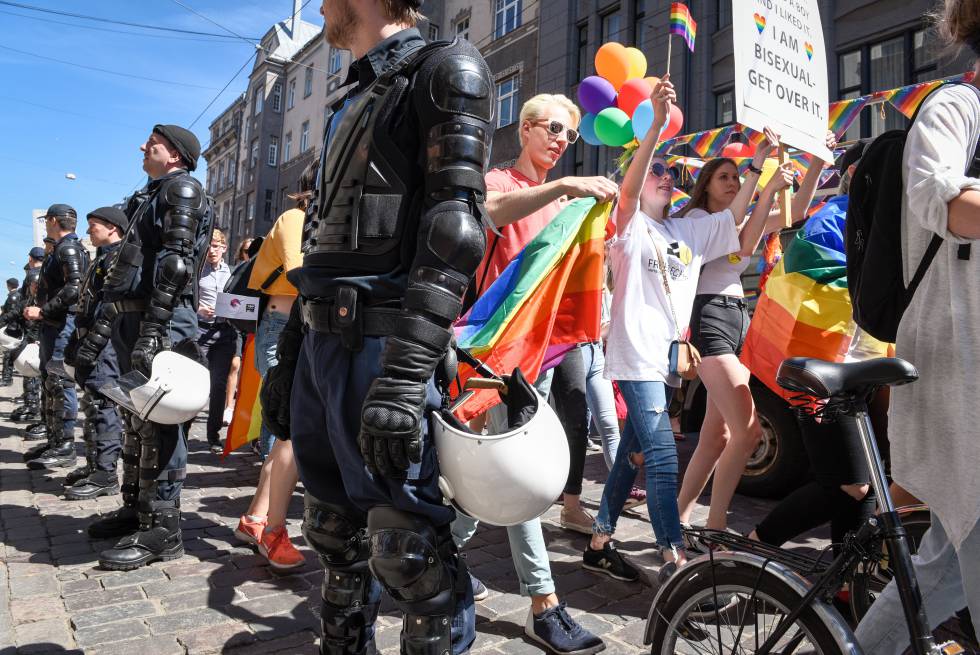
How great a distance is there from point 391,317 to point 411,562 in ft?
1.90

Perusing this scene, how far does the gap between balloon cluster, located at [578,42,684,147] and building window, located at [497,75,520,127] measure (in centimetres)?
1690

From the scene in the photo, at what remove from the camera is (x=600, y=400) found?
4.54 meters

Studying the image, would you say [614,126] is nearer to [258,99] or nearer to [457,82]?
[457,82]

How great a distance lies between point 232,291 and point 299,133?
1488 inches

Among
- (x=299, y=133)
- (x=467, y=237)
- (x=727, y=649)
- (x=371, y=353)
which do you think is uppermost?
(x=299, y=133)

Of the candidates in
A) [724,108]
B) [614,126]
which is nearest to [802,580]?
[614,126]

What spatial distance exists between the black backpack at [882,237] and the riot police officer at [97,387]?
4.28 meters

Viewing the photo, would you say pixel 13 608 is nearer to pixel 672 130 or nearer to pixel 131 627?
pixel 131 627

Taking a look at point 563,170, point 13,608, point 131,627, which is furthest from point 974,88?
point 563,170

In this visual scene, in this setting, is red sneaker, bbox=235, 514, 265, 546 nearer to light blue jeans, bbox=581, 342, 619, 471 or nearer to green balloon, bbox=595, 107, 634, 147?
light blue jeans, bbox=581, 342, 619, 471

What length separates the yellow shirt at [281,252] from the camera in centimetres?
405

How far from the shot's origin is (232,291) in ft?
15.6

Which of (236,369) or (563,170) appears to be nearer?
(236,369)

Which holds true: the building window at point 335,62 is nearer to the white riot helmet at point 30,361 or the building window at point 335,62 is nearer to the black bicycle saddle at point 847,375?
the white riot helmet at point 30,361
